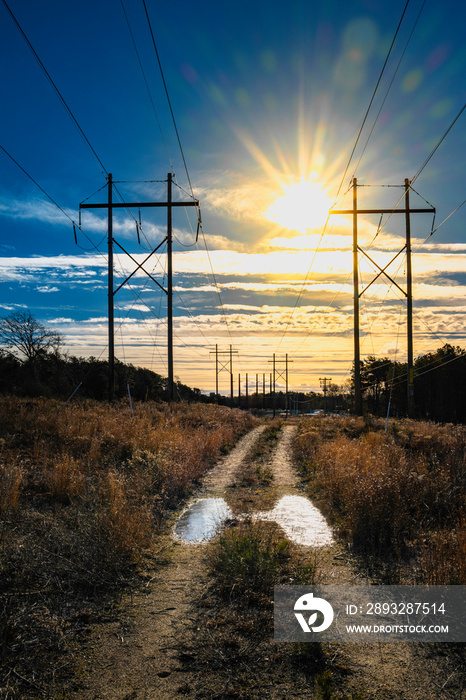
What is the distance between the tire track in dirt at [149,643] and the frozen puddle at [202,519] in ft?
4.40

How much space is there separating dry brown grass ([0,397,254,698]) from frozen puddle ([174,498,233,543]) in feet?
1.54

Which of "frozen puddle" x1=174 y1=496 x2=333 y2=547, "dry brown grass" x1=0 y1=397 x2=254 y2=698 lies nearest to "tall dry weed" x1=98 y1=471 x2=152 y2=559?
"dry brown grass" x1=0 y1=397 x2=254 y2=698

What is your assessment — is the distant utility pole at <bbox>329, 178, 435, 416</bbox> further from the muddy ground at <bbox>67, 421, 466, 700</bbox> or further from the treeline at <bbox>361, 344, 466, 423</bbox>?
the treeline at <bbox>361, 344, 466, 423</bbox>

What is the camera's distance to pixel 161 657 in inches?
167

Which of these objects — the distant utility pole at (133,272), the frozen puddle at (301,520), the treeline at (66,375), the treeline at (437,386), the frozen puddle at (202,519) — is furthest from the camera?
the treeline at (437,386)

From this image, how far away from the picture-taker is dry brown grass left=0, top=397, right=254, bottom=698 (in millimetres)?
4230

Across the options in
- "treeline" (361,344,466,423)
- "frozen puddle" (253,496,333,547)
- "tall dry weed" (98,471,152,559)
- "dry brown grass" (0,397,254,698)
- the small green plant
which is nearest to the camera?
"dry brown grass" (0,397,254,698)

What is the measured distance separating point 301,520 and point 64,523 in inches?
183

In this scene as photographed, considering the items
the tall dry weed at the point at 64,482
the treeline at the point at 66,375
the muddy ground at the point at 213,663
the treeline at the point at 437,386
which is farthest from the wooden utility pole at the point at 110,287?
the treeline at the point at 437,386

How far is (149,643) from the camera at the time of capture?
451 centimetres

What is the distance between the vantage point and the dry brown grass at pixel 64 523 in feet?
13.9

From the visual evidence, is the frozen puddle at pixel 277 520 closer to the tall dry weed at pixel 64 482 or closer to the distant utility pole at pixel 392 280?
the tall dry weed at pixel 64 482

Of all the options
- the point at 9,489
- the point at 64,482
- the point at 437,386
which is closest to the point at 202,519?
the point at 64,482

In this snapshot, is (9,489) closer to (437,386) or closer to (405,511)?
(405,511)
